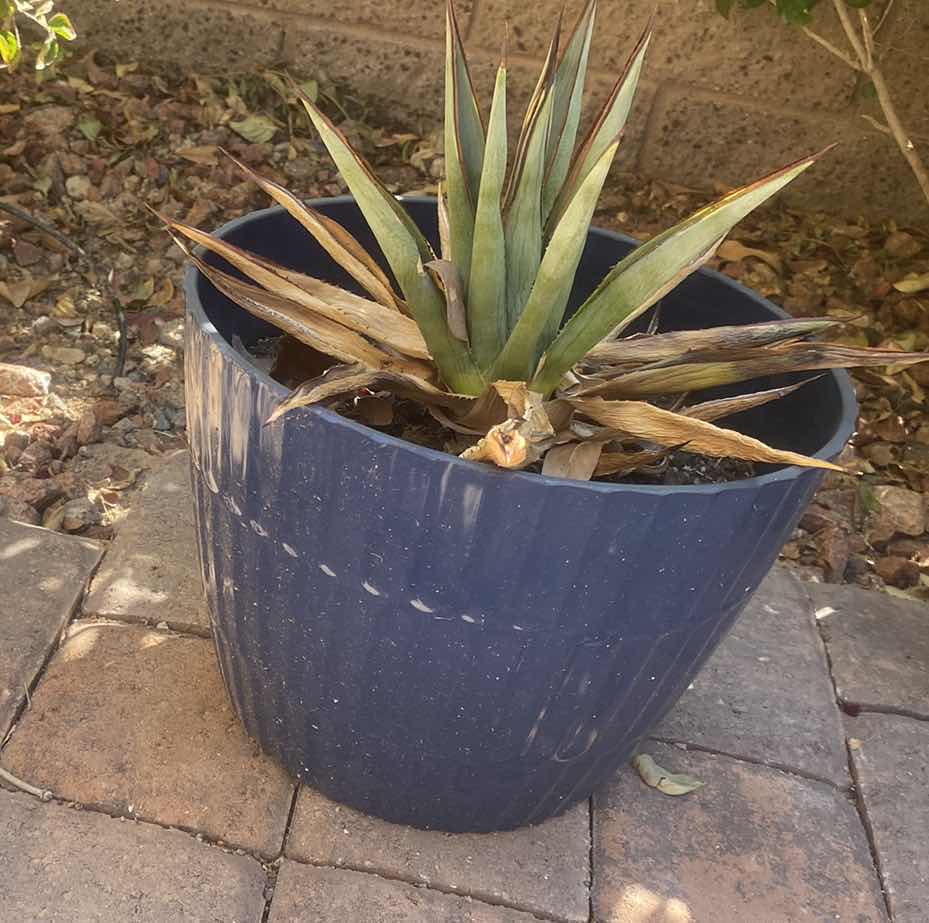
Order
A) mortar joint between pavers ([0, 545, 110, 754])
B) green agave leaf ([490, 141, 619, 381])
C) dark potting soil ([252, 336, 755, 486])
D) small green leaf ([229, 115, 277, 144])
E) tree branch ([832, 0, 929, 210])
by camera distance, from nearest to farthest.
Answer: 1. green agave leaf ([490, 141, 619, 381])
2. dark potting soil ([252, 336, 755, 486])
3. mortar joint between pavers ([0, 545, 110, 754])
4. tree branch ([832, 0, 929, 210])
5. small green leaf ([229, 115, 277, 144])

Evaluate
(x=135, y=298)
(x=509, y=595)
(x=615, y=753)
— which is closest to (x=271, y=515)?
(x=509, y=595)

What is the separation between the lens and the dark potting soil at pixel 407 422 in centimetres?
142

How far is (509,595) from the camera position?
1.26 meters

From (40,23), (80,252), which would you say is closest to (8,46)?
(40,23)

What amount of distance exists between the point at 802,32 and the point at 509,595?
2304 millimetres

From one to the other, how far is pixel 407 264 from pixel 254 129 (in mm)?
2033

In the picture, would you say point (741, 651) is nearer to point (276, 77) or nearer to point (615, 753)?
point (615, 753)

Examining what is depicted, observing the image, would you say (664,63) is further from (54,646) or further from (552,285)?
(54,646)

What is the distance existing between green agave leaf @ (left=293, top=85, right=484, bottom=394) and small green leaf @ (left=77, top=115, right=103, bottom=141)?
1967mm

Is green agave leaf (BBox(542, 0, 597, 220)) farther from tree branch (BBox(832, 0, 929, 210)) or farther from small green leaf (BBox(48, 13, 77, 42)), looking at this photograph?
tree branch (BBox(832, 0, 929, 210))

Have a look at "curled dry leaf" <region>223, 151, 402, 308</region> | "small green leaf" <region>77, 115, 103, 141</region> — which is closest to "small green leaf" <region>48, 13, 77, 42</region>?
"curled dry leaf" <region>223, 151, 402, 308</region>

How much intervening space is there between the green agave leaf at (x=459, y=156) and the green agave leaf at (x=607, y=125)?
0.38 feet

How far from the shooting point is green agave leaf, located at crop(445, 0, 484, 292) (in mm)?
1331

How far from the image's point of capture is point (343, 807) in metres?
1.69
